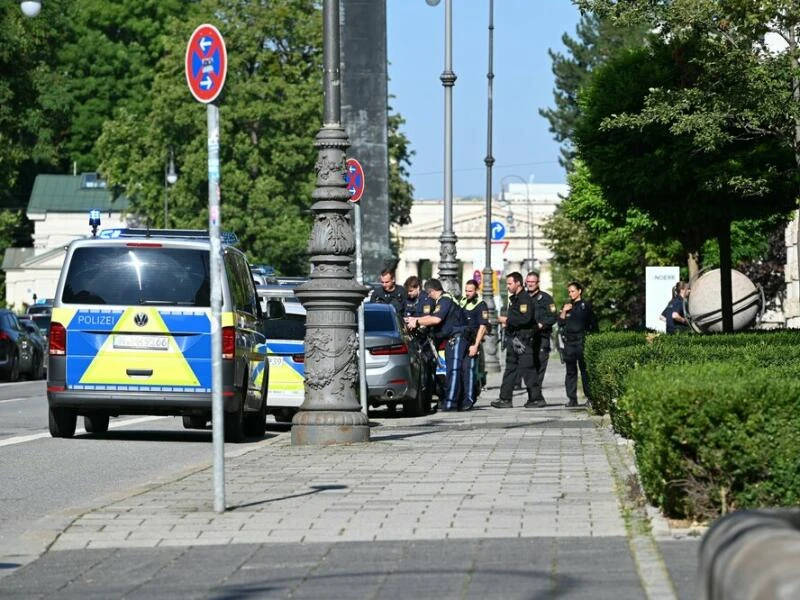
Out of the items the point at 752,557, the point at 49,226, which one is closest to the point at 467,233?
the point at 49,226

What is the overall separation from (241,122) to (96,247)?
51087mm

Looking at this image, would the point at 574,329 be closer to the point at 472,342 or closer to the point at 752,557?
the point at 472,342

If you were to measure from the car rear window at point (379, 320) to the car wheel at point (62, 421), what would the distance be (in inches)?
236

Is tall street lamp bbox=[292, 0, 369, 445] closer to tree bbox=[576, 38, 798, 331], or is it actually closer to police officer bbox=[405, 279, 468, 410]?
tree bbox=[576, 38, 798, 331]

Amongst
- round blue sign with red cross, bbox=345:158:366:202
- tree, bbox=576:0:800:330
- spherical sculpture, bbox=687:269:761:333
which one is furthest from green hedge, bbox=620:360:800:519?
spherical sculpture, bbox=687:269:761:333

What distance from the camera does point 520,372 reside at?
2506 cm

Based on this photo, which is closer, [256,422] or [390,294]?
[256,422]

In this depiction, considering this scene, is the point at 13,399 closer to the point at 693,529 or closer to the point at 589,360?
the point at 589,360

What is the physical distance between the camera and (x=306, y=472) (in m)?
12.8

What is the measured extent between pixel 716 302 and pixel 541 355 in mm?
7222

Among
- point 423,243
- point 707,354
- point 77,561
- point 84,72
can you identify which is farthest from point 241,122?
point 423,243

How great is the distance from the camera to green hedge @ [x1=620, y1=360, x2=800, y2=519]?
8.57m

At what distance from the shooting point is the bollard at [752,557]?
389 centimetres

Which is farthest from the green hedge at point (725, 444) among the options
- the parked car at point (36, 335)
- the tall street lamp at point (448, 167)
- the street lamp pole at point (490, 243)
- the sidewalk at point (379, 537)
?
the street lamp pole at point (490, 243)
